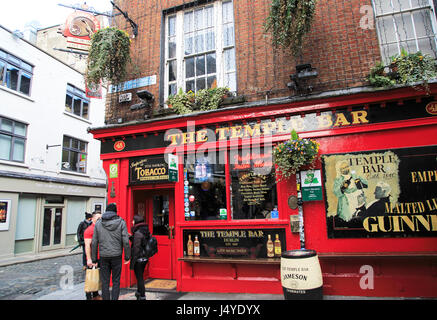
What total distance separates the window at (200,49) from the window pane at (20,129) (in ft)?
32.5

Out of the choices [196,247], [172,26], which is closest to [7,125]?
[172,26]

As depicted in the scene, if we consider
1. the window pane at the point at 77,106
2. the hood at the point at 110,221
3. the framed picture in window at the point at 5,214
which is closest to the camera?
the hood at the point at 110,221

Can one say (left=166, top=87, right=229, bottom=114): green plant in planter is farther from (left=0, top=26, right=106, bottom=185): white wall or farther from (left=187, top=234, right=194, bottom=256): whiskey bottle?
(left=0, top=26, right=106, bottom=185): white wall

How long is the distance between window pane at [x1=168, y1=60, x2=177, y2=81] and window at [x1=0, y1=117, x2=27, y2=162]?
9.75 metres

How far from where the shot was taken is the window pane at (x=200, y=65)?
24.3 feet

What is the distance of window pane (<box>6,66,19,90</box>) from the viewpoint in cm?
1304

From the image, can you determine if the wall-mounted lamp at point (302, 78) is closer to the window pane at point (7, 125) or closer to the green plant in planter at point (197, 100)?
the green plant in planter at point (197, 100)

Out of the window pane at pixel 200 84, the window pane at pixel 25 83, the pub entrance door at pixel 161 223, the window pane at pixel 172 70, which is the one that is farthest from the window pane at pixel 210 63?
the window pane at pixel 25 83

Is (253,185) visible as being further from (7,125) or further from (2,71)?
(2,71)

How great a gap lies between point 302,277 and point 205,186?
303 centimetres

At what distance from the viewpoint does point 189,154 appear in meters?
6.72
